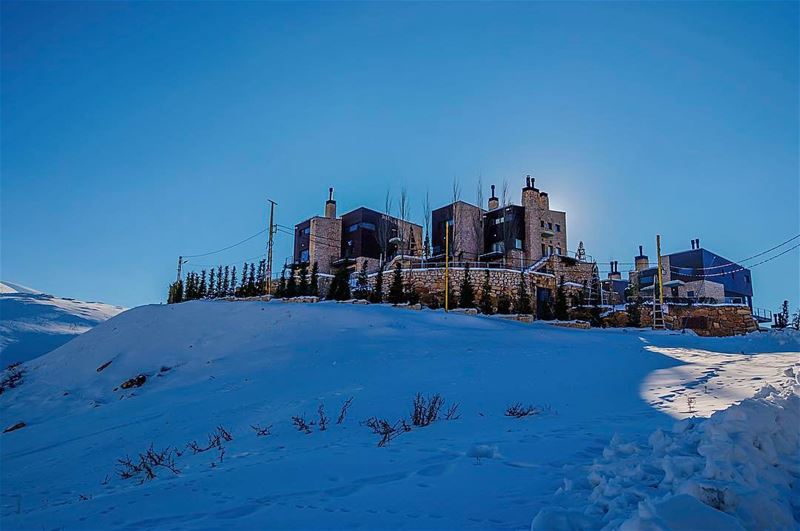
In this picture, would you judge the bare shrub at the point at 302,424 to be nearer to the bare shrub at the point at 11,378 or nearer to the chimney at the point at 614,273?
the bare shrub at the point at 11,378

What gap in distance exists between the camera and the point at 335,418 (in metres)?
6.37

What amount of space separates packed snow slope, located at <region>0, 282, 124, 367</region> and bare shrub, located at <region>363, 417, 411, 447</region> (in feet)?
76.3

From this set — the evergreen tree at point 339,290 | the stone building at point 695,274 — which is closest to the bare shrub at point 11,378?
the evergreen tree at point 339,290

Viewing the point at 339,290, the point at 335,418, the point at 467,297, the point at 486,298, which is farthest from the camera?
the point at 339,290

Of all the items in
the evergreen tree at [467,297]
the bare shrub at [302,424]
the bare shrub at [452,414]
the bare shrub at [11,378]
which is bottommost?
the bare shrub at [11,378]

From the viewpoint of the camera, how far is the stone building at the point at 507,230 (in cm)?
3903

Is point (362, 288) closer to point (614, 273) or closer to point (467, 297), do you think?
point (467, 297)

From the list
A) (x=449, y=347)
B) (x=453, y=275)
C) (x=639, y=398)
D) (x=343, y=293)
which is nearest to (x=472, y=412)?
(x=639, y=398)

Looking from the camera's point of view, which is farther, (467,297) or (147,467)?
(467,297)

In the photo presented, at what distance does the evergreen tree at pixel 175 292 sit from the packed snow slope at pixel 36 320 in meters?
4.59

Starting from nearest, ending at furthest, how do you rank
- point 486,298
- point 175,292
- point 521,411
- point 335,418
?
point 521,411
point 335,418
point 486,298
point 175,292

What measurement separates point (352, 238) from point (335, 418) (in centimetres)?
3817

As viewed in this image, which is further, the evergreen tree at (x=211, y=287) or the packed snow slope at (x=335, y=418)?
the evergreen tree at (x=211, y=287)

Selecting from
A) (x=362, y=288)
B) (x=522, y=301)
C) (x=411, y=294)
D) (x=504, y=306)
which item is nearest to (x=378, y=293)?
(x=411, y=294)
